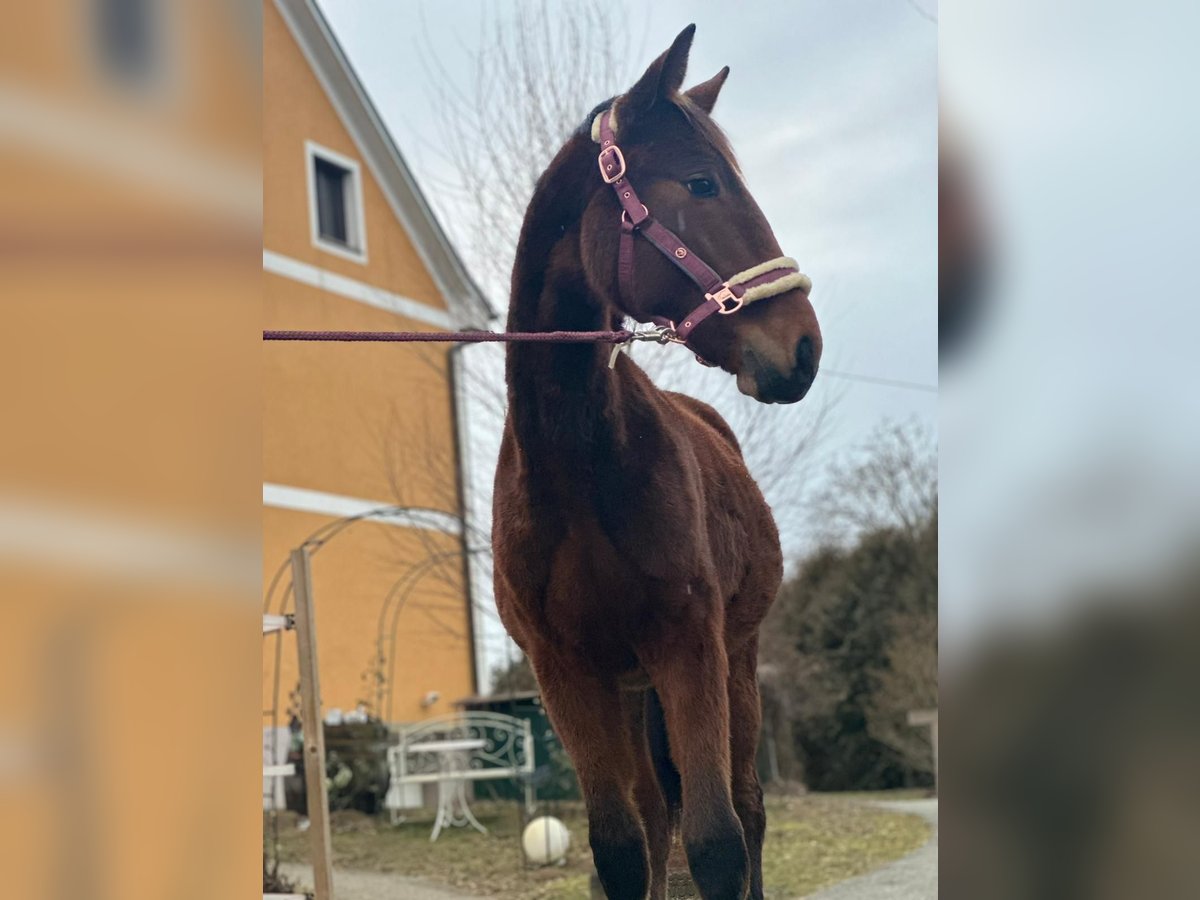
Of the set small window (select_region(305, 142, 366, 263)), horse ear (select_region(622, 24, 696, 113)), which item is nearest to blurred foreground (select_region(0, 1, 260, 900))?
horse ear (select_region(622, 24, 696, 113))

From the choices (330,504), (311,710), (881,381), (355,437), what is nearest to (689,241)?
→ (881,381)

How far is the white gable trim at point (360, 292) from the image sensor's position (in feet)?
8.43

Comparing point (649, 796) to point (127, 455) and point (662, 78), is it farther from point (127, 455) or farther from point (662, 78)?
point (127, 455)

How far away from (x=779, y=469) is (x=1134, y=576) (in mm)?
2701

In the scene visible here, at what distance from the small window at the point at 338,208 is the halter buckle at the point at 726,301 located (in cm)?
157

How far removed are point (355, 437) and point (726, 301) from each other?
6.54 feet

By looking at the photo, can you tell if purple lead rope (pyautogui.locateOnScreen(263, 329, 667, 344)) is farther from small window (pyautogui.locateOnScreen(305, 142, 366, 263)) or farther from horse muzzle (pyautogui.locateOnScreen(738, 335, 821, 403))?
small window (pyautogui.locateOnScreen(305, 142, 366, 263))

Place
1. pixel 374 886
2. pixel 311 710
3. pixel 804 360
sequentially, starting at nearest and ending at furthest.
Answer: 1. pixel 804 360
2. pixel 311 710
3. pixel 374 886

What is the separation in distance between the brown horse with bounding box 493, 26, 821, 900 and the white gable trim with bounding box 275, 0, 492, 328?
774 mm

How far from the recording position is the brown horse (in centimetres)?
155

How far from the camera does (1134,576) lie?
39 cm

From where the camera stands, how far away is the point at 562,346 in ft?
5.44

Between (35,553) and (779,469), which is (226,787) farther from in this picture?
(779,469)

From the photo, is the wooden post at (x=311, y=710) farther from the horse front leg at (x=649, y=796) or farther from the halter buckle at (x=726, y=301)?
the halter buckle at (x=726, y=301)
